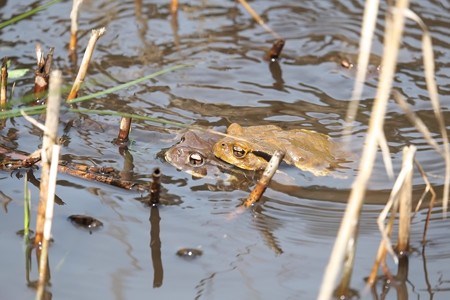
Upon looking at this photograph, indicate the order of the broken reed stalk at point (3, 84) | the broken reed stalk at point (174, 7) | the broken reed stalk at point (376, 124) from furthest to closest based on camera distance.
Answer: the broken reed stalk at point (174, 7), the broken reed stalk at point (3, 84), the broken reed stalk at point (376, 124)

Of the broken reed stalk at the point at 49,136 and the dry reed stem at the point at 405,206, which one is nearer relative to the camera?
the broken reed stalk at the point at 49,136

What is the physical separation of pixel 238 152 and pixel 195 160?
0.27 metres

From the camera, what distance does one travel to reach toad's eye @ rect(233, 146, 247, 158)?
4808 mm

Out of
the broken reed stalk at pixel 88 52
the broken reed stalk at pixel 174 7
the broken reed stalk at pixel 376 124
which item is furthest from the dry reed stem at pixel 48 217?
the broken reed stalk at pixel 174 7

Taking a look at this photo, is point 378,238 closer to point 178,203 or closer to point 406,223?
point 406,223

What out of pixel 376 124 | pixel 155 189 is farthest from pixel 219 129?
pixel 376 124

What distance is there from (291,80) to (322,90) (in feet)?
0.95

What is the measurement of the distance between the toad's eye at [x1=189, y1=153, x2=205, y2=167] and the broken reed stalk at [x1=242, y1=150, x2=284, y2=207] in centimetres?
57

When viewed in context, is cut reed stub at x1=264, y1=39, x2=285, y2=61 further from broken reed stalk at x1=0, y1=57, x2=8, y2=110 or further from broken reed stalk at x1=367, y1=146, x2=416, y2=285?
broken reed stalk at x1=367, y1=146, x2=416, y2=285

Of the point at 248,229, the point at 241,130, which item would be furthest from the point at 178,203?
the point at 241,130

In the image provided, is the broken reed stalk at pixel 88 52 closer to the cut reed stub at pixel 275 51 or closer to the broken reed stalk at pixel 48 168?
the broken reed stalk at pixel 48 168

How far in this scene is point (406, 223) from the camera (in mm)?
3639

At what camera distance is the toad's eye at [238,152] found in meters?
4.81

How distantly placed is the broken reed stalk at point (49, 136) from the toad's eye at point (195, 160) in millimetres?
1310
